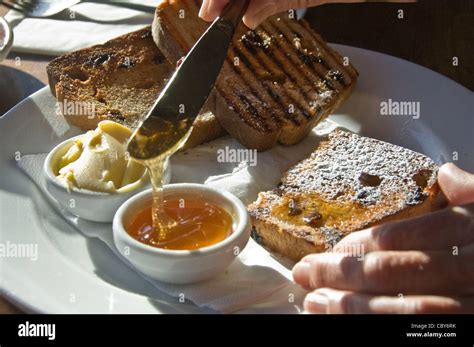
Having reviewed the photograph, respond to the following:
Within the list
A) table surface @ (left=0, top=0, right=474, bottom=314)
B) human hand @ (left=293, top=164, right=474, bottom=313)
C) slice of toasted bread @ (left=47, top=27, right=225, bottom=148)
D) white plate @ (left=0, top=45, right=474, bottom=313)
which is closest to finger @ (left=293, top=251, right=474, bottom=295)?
human hand @ (left=293, top=164, right=474, bottom=313)

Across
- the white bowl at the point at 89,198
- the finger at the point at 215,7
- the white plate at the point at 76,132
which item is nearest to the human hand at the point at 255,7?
the finger at the point at 215,7

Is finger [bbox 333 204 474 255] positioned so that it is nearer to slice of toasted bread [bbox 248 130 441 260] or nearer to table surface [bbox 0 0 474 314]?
slice of toasted bread [bbox 248 130 441 260]

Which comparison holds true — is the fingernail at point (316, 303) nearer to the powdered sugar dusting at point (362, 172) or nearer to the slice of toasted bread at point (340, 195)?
the slice of toasted bread at point (340, 195)

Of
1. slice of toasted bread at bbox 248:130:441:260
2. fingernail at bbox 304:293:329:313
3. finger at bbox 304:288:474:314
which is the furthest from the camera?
slice of toasted bread at bbox 248:130:441:260

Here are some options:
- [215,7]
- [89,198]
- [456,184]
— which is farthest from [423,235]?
[215,7]

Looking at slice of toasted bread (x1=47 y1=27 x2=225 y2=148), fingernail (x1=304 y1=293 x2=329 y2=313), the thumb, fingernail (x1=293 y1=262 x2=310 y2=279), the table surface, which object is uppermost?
the table surface

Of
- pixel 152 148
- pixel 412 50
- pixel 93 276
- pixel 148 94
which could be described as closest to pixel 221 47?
pixel 152 148

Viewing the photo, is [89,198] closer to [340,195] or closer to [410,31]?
[340,195]

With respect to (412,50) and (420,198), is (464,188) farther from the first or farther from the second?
(412,50)
